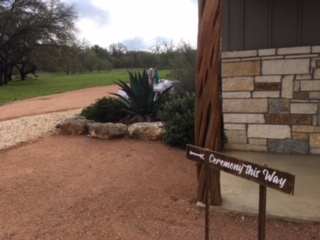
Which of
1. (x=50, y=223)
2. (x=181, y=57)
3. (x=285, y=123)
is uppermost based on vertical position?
(x=181, y=57)

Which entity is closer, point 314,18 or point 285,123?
point 314,18

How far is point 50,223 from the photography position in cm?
320

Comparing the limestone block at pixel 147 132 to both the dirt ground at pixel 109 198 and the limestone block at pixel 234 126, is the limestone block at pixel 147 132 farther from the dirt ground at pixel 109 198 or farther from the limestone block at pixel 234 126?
the limestone block at pixel 234 126

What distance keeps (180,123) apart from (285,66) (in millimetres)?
1702

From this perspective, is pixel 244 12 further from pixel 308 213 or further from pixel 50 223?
pixel 50 223

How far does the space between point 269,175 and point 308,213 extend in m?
1.40

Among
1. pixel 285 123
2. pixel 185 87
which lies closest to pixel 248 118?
pixel 285 123

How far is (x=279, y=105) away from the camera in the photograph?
16.2 feet

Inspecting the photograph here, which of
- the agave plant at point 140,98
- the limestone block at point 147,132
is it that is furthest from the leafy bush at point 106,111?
the limestone block at point 147,132

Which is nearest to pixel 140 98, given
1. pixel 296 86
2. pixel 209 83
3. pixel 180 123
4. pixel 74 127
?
pixel 74 127

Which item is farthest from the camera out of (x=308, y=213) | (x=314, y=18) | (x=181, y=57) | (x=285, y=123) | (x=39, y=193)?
(x=181, y=57)

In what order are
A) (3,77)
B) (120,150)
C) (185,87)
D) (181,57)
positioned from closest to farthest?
1. (120,150)
2. (185,87)
3. (181,57)
4. (3,77)

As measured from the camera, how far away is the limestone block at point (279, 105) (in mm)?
4910

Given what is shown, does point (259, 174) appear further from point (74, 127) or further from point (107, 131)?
point (74, 127)
